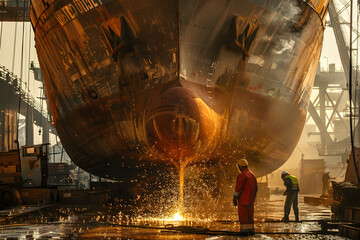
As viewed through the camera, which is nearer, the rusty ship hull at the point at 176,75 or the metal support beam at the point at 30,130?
the rusty ship hull at the point at 176,75

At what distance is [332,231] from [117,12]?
5663 millimetres

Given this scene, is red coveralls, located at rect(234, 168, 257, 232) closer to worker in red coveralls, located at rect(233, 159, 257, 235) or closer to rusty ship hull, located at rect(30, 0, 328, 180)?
worker in red coveralls, located at rect(233, 159, 257, 235)

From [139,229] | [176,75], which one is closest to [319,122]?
[176,75]

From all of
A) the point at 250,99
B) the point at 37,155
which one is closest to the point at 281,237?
the point at 250,99

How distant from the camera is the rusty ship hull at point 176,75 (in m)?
8.50

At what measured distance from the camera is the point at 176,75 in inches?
337

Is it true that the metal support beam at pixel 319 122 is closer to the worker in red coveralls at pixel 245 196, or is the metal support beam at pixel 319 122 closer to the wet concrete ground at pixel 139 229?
the wet concrete ground at pixel 139 229

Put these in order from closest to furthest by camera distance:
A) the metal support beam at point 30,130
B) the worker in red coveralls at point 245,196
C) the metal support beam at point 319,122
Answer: the worker in red coveralls at point 245,196 → the metal support beam at point 30,130 → the metal support beam at point 319,122

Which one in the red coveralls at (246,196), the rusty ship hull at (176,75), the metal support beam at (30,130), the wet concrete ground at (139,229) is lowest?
the wet concrete ground at (139,229)

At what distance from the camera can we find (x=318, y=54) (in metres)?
12.3

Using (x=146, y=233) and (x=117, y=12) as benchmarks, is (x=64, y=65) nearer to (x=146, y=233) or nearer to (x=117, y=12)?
(x=117, y=12)

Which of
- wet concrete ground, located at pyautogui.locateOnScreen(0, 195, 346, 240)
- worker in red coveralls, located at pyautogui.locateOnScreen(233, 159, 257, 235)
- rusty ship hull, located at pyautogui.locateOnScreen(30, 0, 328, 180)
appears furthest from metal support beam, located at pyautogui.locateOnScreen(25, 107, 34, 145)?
worker in red coveralls, located at pyautogui.locateOnScreen(233, 159, 257, 235)

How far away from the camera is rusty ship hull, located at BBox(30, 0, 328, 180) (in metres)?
8.50

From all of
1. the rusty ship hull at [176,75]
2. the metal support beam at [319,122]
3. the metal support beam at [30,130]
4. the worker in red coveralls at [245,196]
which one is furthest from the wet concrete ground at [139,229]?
the metal support beam at [319,122]
